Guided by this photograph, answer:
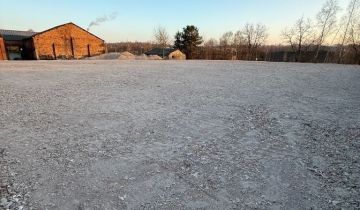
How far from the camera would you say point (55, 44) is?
3625cm

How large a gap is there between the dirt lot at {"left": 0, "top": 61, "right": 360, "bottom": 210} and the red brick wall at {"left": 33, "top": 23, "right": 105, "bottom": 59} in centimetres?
3134

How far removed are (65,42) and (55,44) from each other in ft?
4.76

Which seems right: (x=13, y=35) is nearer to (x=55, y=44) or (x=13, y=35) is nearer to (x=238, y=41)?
(x=55, y=44)

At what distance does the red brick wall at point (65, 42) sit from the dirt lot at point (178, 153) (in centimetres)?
3134

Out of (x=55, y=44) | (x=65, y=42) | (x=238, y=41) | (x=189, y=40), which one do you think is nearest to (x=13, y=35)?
(x=55, y=44)

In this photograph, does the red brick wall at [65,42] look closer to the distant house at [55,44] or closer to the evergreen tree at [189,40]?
the distant house at [55,44]

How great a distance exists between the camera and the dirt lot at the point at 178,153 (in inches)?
130

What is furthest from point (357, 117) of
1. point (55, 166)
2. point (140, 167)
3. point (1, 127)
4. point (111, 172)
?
point (1, 127)

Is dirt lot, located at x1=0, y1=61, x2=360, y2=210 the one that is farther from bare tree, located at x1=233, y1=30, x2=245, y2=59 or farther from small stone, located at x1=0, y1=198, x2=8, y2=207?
bare tree, located at x1=233, y1=30, x2=245, y2=59

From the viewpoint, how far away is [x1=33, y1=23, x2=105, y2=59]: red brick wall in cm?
3531

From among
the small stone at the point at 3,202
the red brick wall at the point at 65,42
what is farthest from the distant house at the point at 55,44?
the small stone at the point at 3,202

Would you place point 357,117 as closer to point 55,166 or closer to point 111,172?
point 111,172

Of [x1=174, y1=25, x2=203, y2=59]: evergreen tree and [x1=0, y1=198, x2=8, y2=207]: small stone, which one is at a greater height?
[x1=174, y1=25, x2=203, y2=59]: evergreen tree

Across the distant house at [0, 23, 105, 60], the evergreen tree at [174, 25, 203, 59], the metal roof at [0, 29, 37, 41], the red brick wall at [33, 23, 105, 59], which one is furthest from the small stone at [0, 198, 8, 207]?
the evergreen tree at [174, 25, 203, 59]
